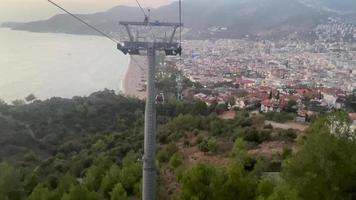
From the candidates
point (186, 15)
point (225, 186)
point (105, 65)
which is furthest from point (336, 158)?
point (186, 15)

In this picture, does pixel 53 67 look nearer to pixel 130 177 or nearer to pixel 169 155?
pixel 169 155

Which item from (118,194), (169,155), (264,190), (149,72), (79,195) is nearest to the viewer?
(149,72)

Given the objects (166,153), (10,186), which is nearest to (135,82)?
(166,153)

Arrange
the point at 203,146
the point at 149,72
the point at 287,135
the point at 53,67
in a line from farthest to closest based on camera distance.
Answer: the point at 53,67 < the point at 287,135 < the point at 203,146 < the point at 149,72

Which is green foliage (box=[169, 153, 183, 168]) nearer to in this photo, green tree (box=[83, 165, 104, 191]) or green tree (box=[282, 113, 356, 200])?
green tree (box=[83, 165, 104, 191])

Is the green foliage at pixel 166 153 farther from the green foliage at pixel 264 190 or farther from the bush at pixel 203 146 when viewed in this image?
the green foliage at pixel 264 190

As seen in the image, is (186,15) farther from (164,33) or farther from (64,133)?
(164,33)
